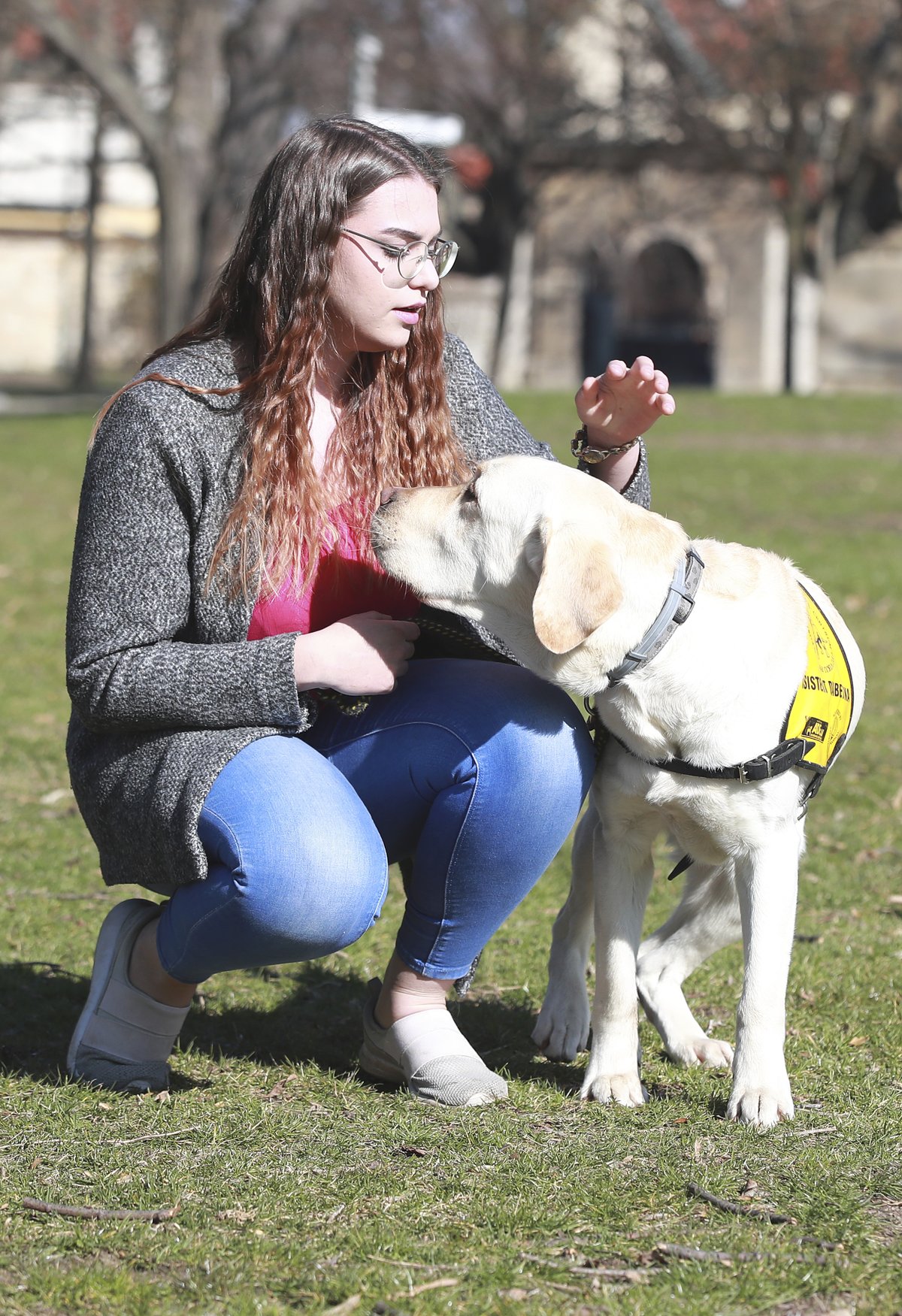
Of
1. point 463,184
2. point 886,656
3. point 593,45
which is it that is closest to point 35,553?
point 886,656

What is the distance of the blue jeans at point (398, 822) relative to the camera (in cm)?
290

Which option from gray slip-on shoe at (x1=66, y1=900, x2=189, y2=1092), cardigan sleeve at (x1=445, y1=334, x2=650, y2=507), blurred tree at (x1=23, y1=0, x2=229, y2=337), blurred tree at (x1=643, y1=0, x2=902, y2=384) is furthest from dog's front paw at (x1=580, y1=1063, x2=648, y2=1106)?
blurred tree at (x1=643, y1=0, x2=902, y2=384)

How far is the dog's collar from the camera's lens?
114 inches

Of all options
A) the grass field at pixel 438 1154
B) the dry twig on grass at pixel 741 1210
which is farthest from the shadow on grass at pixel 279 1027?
the dry twig on grass at pixel 741 1210

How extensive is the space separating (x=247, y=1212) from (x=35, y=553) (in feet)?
27.8

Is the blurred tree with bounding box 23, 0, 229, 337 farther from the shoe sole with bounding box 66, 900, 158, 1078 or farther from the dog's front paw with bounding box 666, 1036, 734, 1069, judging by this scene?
the dog's front paw with bounding box 666, 1036, 734, 1069

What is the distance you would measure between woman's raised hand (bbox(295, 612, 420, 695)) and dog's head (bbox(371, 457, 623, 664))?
12 centimetres

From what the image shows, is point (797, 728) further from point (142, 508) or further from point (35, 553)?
point (35, 553)

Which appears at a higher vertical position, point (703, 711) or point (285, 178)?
point (285, 178)

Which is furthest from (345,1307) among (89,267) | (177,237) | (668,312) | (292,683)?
(668,312)

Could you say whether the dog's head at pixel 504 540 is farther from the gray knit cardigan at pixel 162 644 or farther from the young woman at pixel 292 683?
the gray knit cardigan at pixel 162 644

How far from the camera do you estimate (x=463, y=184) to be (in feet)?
91.5

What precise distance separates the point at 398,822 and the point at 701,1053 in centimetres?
85

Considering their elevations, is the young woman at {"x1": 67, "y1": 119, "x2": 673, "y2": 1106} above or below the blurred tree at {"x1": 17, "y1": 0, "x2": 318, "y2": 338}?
below
